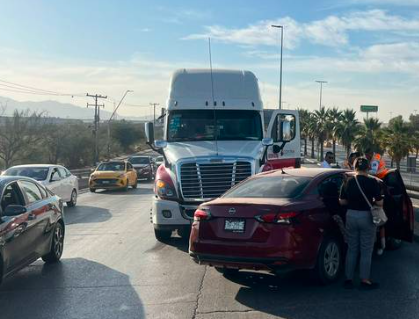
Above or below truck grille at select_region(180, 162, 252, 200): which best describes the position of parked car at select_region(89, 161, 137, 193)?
below

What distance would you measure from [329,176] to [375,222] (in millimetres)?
1193

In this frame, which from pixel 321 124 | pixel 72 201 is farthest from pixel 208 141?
pixel 321 124

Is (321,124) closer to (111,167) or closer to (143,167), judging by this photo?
(143,167)

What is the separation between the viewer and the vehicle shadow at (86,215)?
1528 centimetres

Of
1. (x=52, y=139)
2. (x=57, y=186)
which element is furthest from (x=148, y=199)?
(x=52, y=139)

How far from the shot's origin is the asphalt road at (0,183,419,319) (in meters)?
6.43

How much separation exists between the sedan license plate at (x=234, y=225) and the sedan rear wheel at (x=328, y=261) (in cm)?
106

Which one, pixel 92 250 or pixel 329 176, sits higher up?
pixel 329 176

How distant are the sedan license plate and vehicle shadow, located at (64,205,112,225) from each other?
8239 mm

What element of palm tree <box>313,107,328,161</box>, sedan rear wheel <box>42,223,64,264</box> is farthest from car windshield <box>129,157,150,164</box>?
palm tree <box>313,107,328,161</box>

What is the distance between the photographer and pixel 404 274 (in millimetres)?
8305

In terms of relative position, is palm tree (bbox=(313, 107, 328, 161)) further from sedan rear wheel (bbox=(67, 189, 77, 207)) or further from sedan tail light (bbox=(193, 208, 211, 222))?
sedan tail light (bbox=(193, 208, 211, 222))

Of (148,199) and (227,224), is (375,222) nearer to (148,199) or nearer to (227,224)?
(227,224)

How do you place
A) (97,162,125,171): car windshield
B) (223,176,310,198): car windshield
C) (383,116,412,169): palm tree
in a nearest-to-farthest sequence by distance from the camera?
(223,176,310,198): car windshield
(97,162,125,171): car windshield
(383,116,412,169): palm tree
